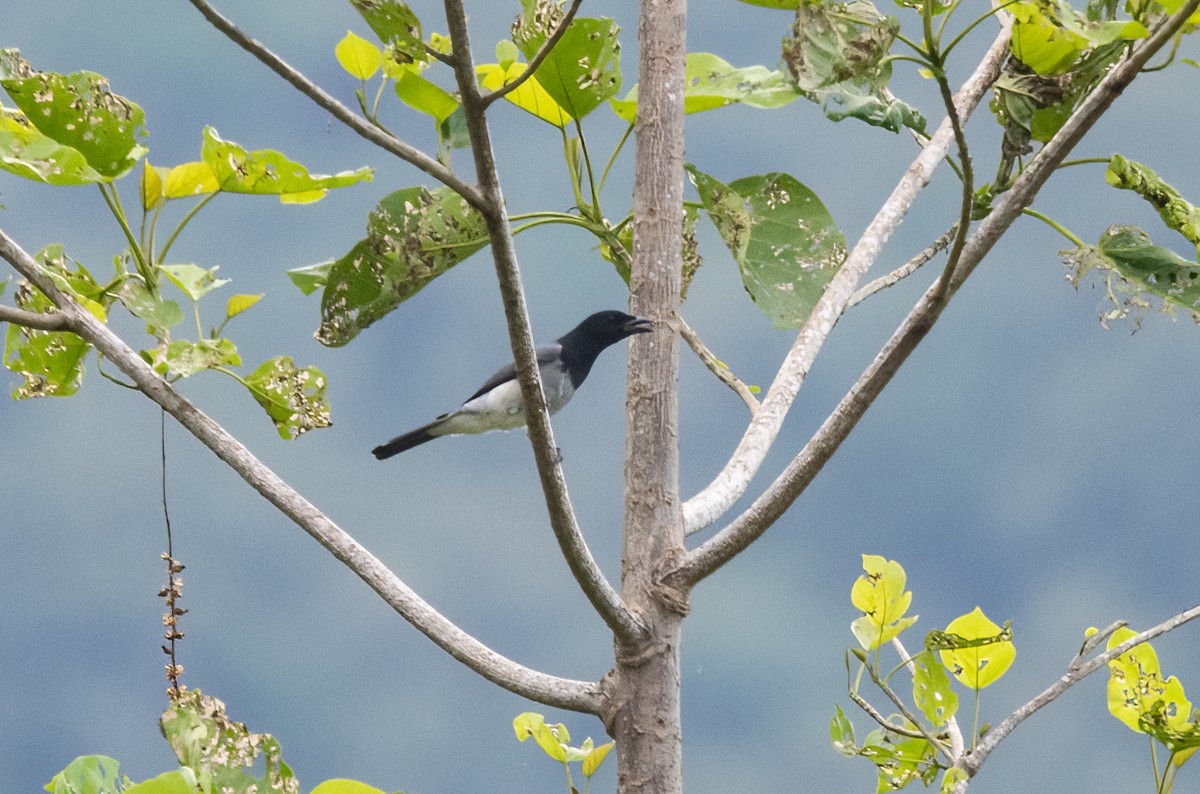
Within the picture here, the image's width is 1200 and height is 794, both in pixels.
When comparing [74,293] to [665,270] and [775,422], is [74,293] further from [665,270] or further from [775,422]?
[775,422]

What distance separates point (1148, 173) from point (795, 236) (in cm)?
73

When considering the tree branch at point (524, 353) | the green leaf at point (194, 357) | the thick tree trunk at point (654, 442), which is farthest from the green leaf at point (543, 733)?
the green leaf at point (194, 357)

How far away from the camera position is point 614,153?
2.66 m

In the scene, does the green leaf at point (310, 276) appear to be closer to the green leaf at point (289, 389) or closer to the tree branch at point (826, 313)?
the green leaf at point (289, 389)

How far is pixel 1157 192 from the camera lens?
2.20 metres

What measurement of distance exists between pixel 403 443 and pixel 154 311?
2523mm

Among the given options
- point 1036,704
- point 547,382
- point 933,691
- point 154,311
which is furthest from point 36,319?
point 547,382

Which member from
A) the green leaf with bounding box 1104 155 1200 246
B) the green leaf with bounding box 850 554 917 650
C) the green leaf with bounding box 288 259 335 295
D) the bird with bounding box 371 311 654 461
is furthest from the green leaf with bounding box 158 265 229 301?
the bird with bounding box 371 311 654 461

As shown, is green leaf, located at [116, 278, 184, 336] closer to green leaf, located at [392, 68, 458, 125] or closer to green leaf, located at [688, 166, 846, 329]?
green leaf, located at [392, 68, 458, 125]

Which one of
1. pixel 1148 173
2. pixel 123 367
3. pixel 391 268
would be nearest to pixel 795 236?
pixel 1148 173

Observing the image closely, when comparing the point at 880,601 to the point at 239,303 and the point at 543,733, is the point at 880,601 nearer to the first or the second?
the point at 543,733

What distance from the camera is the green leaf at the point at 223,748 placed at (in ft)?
5.69

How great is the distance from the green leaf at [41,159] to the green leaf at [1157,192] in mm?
1775

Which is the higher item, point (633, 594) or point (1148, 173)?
point (1148, 173)
